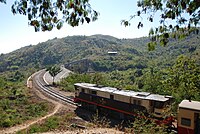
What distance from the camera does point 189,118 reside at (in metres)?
15.9

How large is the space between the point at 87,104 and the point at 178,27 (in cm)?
2105

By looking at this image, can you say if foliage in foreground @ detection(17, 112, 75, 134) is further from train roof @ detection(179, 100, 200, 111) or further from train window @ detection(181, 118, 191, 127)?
train roof @ detection(179, 100, 200, 111)

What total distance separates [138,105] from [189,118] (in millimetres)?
5439

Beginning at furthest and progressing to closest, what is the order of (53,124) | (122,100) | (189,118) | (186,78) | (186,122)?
(122,100)
(53,124)
(186,78)
(186,122)
(189,118)

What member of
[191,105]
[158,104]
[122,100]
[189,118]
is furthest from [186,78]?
[122,100]

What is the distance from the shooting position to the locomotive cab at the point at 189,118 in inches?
614

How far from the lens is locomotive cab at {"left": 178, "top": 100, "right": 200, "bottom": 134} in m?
15.6

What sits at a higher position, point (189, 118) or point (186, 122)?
point (189, 118)

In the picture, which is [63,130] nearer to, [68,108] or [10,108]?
[68,108]

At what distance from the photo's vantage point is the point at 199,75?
19.0 metres

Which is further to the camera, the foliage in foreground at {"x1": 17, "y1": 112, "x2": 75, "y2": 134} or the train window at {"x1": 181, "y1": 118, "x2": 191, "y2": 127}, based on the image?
the foliage in foreground at {"x1": 17, "y1": 112, "x2": 75, "y2": 134}

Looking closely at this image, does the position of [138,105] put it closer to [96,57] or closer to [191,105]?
[191,105]

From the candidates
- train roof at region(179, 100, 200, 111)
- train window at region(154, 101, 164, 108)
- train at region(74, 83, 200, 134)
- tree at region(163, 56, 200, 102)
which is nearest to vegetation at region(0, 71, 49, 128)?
train at region(74, 83, 200, 134)

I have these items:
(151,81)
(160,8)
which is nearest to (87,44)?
(151,81)
